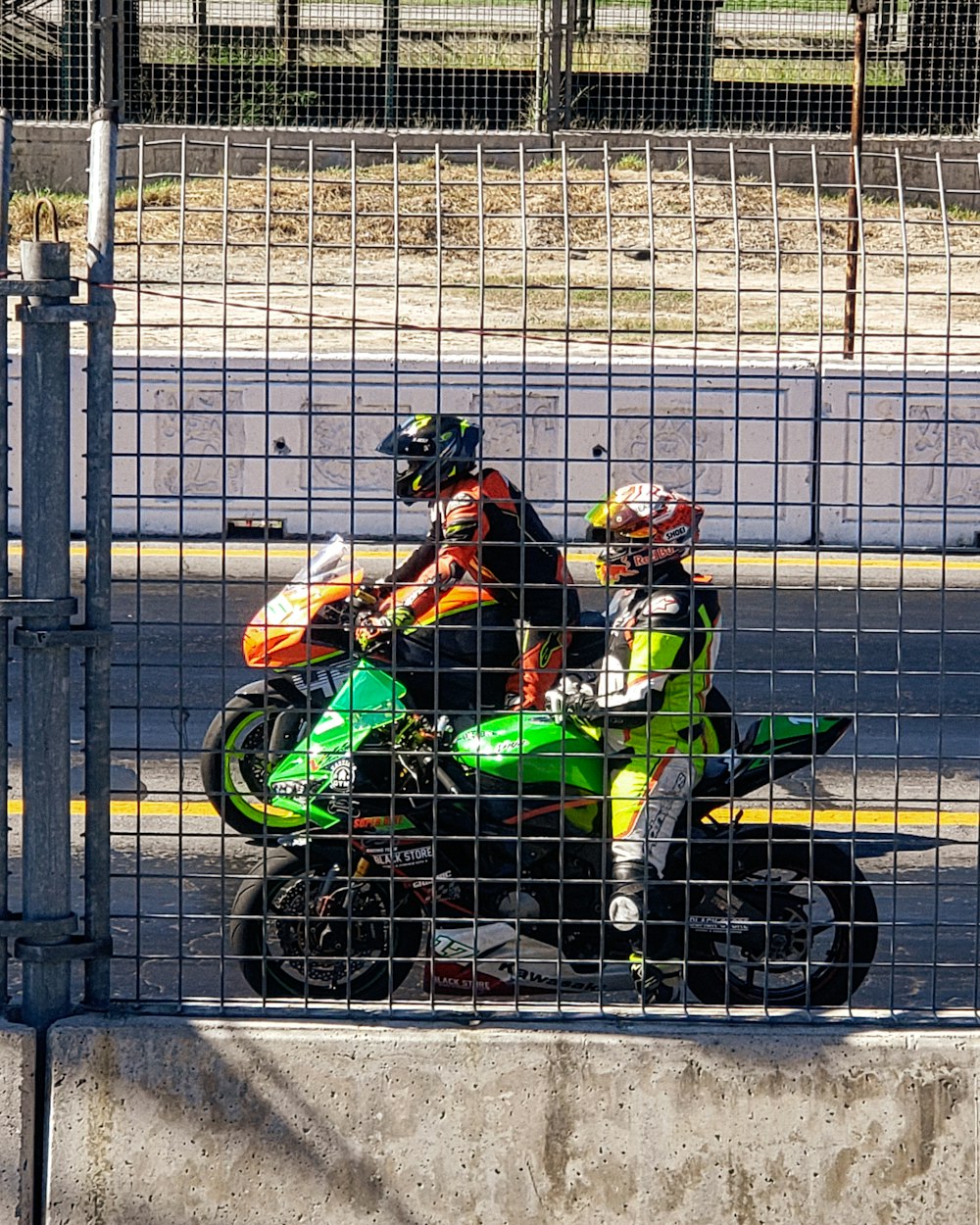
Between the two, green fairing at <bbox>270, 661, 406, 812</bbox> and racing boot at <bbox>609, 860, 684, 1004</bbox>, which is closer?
racing boot at <bbox>609, 860, 684, 1004</bbox>

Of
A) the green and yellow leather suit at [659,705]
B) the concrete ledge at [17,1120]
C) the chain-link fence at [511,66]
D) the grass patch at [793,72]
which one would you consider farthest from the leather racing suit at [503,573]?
the grass patch at [793,72]

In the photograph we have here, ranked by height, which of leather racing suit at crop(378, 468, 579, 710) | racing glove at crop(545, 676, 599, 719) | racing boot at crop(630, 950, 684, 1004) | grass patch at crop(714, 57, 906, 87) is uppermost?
grass patch at crop(714, 57, 906, 87)

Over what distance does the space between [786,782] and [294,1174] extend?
4.89 metres

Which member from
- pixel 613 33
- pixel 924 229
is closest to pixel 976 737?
pixel 924 229

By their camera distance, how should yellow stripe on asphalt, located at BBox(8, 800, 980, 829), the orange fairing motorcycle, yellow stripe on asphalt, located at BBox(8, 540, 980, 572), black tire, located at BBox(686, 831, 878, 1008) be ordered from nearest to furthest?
black tire, located at BBox(686, 831, 878, 1008), the orange fairing motorcycle, yellow stripe on asphalt, located at BBox(8, 800, 980, 829), yellow stripe on asphalt, located at BBox(8, 540, 980, 572)

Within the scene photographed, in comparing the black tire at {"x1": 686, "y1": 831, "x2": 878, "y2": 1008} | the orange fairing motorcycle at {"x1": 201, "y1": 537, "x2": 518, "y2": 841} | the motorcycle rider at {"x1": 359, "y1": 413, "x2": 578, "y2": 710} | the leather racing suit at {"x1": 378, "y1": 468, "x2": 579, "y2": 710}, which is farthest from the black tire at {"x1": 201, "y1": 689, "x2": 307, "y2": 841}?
the black tire at {"x1": 686, "y1": 831, "x2": 878, "y2": 1008}

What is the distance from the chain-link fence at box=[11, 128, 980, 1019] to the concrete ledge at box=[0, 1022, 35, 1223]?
12.5 inches

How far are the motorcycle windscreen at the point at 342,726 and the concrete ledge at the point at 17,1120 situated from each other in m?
1.28

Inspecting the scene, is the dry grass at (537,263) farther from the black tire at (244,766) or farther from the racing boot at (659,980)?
the racing boot at (659,980)

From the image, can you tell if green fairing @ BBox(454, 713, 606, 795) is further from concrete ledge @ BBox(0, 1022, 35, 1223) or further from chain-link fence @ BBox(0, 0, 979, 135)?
chain-link fence @ BBox(0, 0, 979, 135)

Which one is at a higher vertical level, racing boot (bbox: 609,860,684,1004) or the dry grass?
the dry grass

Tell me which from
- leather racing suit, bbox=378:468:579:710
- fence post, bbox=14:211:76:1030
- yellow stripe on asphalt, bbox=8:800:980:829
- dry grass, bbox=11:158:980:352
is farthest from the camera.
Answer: dry grass, bbox=11:158:980:352

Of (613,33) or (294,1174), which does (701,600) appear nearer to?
(294,1174)

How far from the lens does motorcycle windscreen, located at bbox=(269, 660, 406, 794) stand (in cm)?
540
